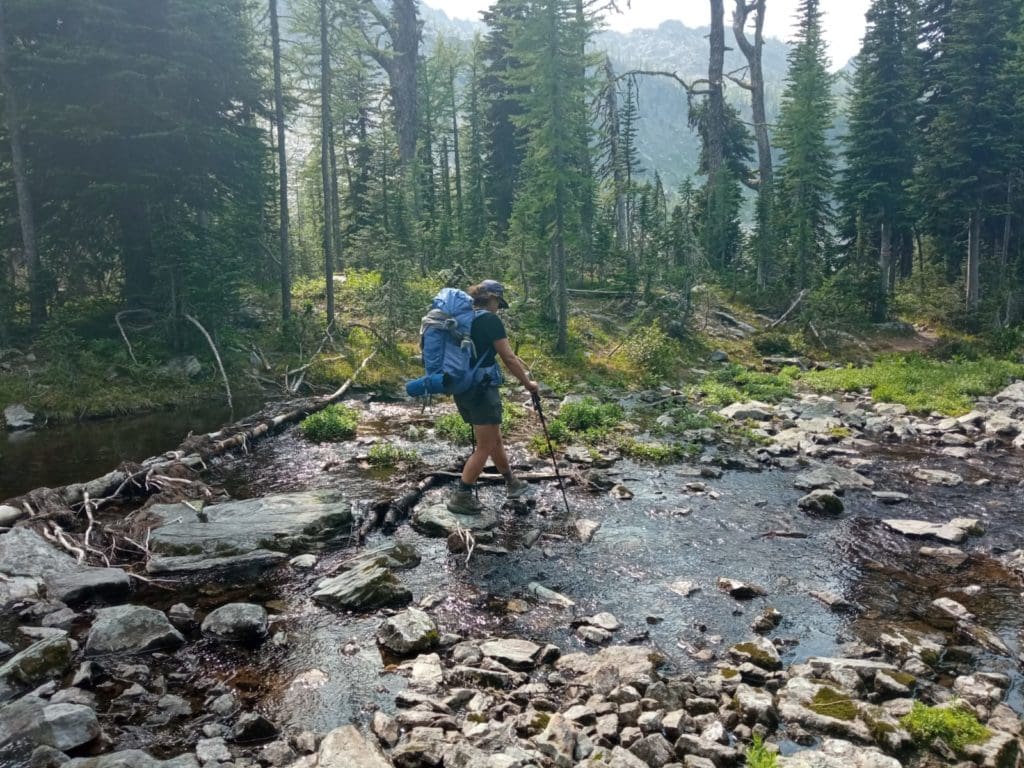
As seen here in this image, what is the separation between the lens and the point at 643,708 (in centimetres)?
473

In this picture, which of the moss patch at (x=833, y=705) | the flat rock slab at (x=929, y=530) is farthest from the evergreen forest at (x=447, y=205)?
the moss patch at (x=833, y=705)

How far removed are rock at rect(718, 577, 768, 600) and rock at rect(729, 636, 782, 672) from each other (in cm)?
94

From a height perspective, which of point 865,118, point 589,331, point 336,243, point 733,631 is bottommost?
point 733,631

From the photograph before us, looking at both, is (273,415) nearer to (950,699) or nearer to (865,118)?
(950,699)

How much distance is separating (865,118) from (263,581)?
120 ft

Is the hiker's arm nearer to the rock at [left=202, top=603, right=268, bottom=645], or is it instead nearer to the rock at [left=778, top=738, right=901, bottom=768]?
the rock at [left=202, top=603, right=268, bottom=645]

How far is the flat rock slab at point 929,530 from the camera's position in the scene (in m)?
8.20

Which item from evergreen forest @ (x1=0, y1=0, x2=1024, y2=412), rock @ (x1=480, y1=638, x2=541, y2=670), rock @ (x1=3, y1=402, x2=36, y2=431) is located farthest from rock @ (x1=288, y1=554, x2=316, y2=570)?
evergreen forest @ (x1=0, y1=0, x2=1024, y2=412)

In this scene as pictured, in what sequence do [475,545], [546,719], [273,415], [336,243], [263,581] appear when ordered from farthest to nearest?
1. [336,243]
2. [273,415]
3. [475,545]
4. [263,581]
5. [546,719]

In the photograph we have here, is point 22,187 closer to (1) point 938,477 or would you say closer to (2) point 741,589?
(2) point 741,589

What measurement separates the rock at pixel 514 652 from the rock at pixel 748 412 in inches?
439

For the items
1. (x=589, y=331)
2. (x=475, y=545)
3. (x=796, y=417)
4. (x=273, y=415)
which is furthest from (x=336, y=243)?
(x=475, y=545)

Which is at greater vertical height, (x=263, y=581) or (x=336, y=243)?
(x=336, y=243)

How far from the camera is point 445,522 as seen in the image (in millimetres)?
8508
